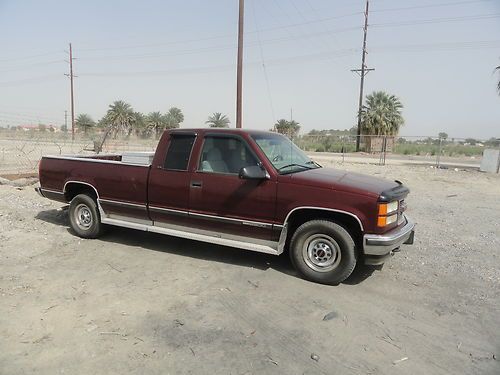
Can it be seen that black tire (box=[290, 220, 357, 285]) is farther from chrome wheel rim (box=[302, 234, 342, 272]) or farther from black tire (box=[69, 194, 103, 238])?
black tire (box=[69, 194, 103, 238])

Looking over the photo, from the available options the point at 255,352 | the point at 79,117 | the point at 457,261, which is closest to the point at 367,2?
the point at 457,261

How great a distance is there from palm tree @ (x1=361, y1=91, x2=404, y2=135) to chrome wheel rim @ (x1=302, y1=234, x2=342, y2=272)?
43.2 m

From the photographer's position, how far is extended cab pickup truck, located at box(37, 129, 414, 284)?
15.5ft

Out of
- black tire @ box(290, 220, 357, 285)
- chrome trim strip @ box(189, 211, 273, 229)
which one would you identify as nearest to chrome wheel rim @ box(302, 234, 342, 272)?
black tire @ box(290, 220, 357, 285)

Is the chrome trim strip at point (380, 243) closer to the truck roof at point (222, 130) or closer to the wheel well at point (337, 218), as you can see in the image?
the wheel well at point (337, 218)

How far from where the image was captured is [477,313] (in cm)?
425

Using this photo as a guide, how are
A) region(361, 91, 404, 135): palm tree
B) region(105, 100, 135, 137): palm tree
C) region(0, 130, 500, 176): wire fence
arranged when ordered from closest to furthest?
region(0, 130, 500, 176): wire fence → region(361, 91, 404, 135): palm tree → region(105, 100, 135, 137): palm tree

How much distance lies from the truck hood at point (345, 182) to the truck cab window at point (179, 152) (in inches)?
59.6

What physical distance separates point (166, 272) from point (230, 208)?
1.13 m

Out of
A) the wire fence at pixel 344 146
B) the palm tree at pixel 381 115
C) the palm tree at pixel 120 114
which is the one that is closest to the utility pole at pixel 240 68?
the wire fence at pixel 344 146

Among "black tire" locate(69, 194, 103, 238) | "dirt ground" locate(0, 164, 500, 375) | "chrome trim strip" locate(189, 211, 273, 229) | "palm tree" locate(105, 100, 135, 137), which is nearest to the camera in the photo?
"dirt ground" locate(0, 164, 500, 375)

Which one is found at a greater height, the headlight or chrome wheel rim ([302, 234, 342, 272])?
the headlight

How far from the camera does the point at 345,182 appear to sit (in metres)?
4.93

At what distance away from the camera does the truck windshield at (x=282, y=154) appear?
5310mm
